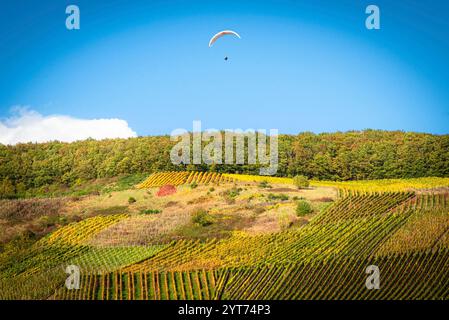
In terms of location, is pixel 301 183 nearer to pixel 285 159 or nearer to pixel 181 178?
pixel 285 159

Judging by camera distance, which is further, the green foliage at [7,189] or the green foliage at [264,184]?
the green foliage at [7,189]

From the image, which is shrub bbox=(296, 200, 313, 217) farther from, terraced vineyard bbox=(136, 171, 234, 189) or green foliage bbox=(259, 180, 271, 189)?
terraced vineyard bbox=(136, 171, 234, 189)

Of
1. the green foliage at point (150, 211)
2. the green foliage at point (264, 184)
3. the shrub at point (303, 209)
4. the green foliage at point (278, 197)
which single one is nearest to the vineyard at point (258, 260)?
the shrub at point (303, 209)

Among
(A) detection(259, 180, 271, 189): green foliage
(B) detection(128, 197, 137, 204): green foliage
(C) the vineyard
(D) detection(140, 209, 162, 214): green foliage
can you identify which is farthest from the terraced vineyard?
(C) the vineyard

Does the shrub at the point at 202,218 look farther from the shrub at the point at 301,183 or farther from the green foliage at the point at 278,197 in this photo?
the shrub at the point at 301,183

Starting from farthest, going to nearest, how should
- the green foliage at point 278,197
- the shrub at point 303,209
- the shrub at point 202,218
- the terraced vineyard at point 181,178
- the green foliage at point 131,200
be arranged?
the terraced vineyard at point 181,178 < the green foliage at point 131,200 < the green foliage at point 278,197 < the shrub at point 303,209 < the shrub at point 202,218

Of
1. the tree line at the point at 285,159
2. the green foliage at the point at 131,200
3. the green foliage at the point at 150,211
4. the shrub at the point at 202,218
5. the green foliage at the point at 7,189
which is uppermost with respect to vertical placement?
the tree line at the point at 285,159
